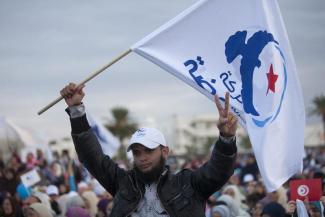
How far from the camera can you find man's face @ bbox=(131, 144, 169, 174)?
3836 mm

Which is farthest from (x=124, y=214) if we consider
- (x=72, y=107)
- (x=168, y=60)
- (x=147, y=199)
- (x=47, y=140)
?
(x=47, y=140)

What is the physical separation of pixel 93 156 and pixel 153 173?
0.43 m

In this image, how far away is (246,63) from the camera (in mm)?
5414

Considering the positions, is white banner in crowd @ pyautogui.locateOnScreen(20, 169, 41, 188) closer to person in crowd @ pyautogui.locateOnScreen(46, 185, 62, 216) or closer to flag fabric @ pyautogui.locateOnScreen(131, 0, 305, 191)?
person in crowd @ pyautogui.locateOnScreen(46, 185, 62, 216)

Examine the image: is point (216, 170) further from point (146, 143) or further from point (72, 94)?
point (72, 94)

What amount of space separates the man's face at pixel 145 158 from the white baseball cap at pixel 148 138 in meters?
0.04

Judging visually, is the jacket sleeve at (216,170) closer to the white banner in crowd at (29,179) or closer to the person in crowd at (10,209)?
the person in crowd at (10,209)

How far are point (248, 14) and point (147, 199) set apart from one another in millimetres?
2403

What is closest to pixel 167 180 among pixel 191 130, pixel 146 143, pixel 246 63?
pixel 146 143

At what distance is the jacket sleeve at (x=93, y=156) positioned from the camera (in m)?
3.98

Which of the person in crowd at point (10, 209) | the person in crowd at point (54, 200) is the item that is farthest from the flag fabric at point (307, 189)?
the person in crowd at point (54, 200)

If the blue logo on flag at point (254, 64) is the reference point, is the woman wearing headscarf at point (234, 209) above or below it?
below

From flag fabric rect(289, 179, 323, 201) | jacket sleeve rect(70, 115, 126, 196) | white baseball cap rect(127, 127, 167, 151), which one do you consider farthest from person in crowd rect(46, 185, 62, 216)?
white baseball cap rect(127, 127, 167, 151)

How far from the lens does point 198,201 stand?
3.80 meters
